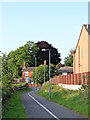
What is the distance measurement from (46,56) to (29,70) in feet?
40.2

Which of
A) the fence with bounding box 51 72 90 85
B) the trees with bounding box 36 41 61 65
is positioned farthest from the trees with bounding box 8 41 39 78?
the fence with bounding box 51 72 90 85

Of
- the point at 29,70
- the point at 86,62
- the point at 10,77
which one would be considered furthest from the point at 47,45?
the point at 10,77

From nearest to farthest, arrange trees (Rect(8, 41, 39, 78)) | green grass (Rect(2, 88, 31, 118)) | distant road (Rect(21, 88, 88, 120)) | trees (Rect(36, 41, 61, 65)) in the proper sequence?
distant road (Rect(21, 88, 88, 120)) → green grass (Rect(2, 88, 31, 118)) → trees (Rect(36, 41, 61, 65)) → trees (Rect(8, 41, 39, 78))

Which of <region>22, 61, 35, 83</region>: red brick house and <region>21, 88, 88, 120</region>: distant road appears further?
<region>22, 61, 35, 83</region>: red brick house

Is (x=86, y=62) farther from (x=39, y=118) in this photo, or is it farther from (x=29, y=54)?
(x=29, y=54)

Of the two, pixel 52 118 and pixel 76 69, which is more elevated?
pixel 76 69

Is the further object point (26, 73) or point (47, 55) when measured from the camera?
point (26, 73)

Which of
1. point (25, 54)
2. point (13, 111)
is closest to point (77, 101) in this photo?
point (13, 111)

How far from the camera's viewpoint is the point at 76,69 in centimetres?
5112

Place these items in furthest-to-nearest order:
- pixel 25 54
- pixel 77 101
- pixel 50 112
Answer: pixel 25 54 < pixel 77 101 < pixel 50 112

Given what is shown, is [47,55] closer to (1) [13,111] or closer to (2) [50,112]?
(1) [13,111]

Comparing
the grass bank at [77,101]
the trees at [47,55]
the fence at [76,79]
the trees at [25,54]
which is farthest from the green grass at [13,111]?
the trees at [25,54]

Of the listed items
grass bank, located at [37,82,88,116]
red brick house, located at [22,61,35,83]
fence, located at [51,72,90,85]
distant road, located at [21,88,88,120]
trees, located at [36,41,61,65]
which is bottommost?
distant road, located at [21,88,88,120]

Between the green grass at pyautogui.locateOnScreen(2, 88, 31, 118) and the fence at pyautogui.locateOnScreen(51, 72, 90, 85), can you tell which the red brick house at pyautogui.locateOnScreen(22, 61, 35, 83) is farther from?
the green grass at pyautogui.locateOnScreen(2, 88, 31, 118)
